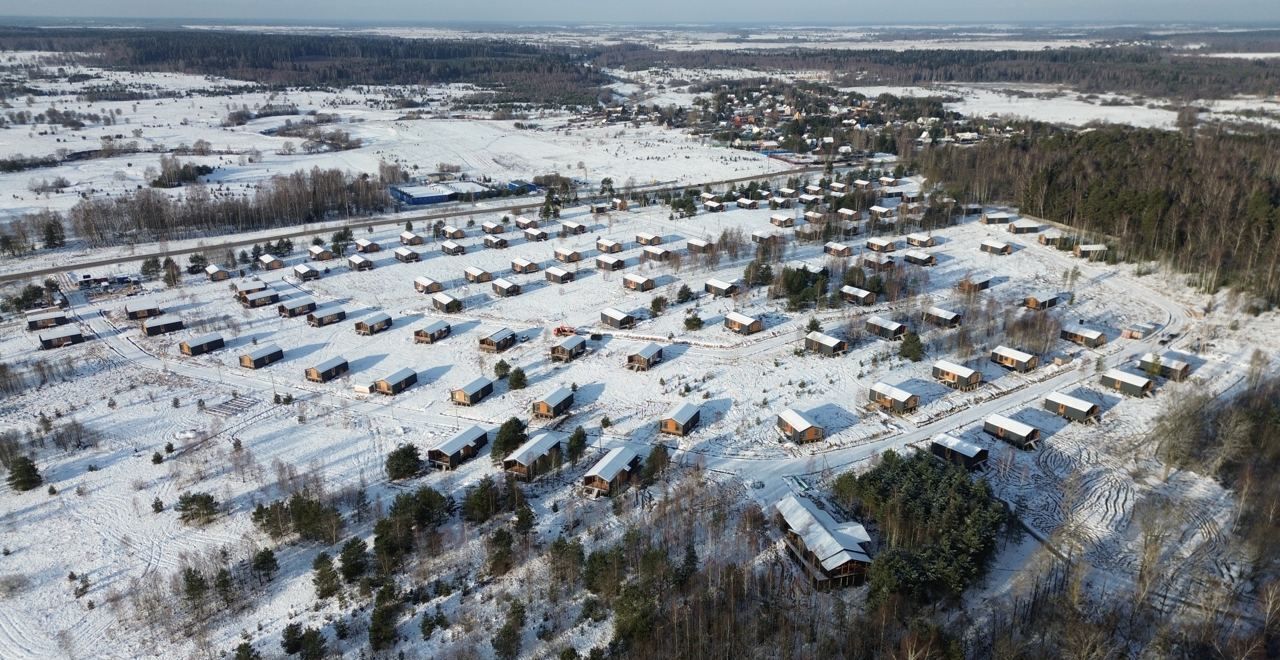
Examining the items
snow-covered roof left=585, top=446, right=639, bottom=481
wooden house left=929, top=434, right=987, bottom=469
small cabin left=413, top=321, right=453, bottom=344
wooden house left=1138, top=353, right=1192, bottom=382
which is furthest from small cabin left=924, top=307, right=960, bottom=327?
small cabin left=413, top=321, right=453, bottom=344

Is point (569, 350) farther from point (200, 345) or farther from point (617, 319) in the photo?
point (200, 345)

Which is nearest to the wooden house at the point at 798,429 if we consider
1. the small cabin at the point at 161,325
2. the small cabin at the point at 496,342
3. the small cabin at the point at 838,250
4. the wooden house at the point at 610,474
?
the wooden house at the point at 610,474

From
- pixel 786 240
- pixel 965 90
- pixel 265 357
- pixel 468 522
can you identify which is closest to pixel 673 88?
pixel 965 90

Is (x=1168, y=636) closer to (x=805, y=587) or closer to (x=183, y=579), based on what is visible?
(x=805, y=587)

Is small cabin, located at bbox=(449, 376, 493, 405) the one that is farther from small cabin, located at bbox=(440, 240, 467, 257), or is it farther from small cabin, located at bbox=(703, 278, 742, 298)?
small cabin, located at bbox=(440, 240, 467, 257)

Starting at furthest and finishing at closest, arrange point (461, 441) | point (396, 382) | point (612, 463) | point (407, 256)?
point (407, 256), point (396, 382), point (461, 441), point (612, 463)

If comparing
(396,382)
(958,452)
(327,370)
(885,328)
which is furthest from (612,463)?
(885,328)
